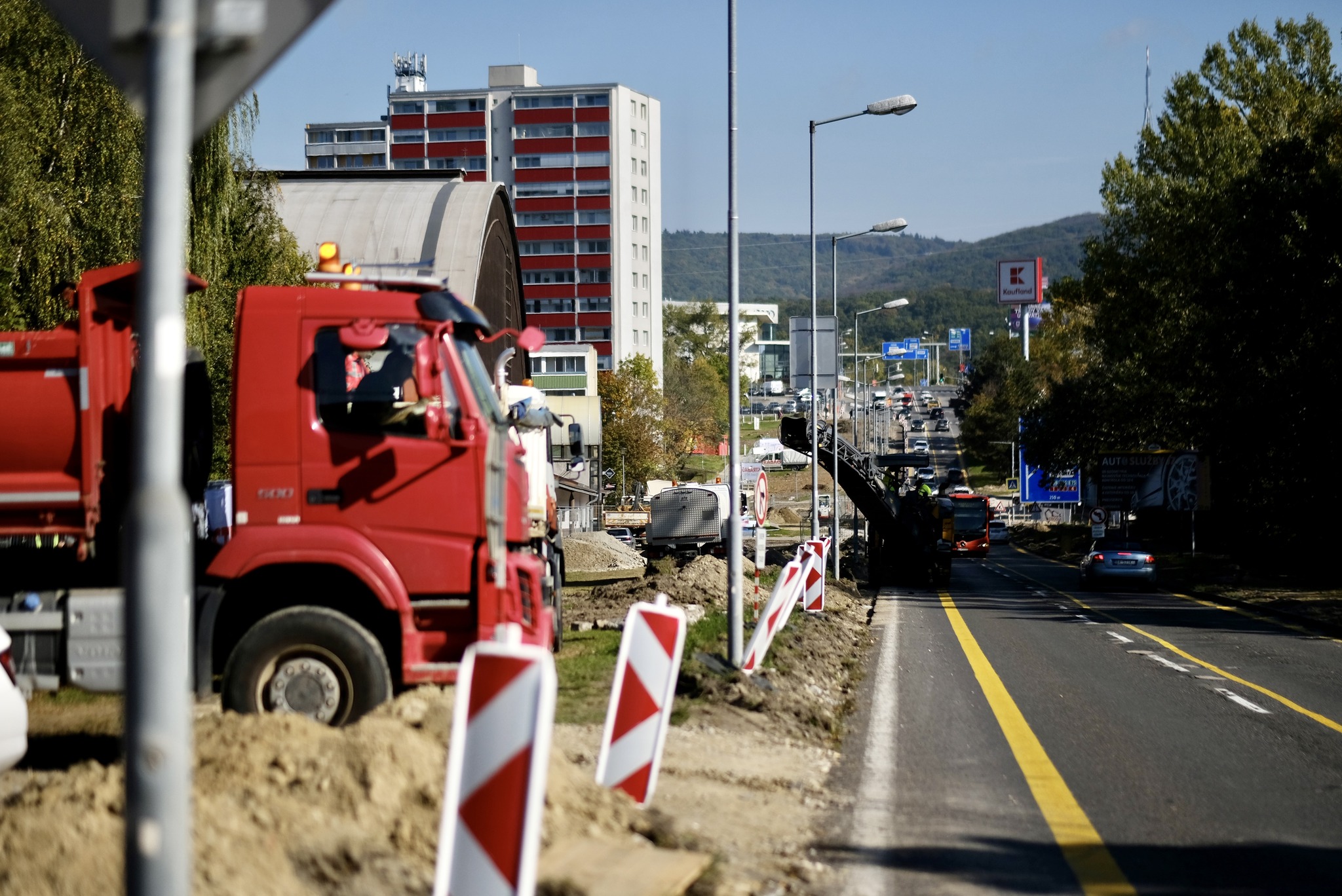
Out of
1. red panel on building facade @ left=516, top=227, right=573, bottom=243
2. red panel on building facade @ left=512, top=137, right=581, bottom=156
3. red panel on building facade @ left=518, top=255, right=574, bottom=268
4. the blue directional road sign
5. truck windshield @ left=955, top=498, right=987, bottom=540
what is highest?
red panel on building facade @ left=512, top=137, right=581, bottom=156

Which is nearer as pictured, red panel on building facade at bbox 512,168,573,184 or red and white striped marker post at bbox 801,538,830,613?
red and white striped marker post at bbox 801,538,830,613

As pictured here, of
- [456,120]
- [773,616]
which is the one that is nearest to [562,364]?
[456,120]

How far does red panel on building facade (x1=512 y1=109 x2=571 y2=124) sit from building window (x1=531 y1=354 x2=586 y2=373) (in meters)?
29.7

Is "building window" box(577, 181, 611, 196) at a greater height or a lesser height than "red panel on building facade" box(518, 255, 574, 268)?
greater

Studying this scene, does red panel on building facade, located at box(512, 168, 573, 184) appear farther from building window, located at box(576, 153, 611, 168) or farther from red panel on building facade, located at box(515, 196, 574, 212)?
red panel on building facade, located at box(515, 196, 574, 212)

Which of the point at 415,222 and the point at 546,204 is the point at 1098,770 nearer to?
the point at 415,222

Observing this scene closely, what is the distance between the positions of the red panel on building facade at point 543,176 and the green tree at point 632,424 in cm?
3229

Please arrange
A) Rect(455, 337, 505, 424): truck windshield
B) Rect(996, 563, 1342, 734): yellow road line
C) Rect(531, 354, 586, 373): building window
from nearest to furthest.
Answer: Rect(455, 337, 505, 424): truck windshield, Rect(996, 563, 1342, 734): yellow road line, Rect(531, 354, 586, 373): building window

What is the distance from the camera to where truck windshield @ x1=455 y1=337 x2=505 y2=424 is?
873 centimetres

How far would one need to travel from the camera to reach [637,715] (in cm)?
702

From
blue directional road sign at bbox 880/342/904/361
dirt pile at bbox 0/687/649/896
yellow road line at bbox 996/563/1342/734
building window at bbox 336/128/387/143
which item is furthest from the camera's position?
blue directional road sign at bbox 880/342/904/361

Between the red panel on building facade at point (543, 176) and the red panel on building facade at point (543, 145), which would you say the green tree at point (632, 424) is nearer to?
the red panel on building facade at point (543, 176)

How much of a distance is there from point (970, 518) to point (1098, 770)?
52058 mm

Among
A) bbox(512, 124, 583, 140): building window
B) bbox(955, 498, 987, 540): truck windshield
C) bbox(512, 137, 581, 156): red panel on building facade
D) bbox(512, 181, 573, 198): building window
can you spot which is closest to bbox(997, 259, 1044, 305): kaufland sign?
bbox(512, 181, 573, 198): building window
